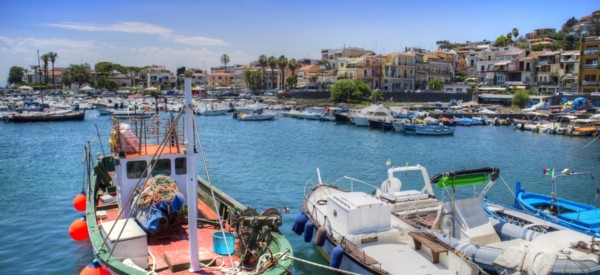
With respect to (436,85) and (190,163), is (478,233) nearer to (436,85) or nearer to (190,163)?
(190,163)

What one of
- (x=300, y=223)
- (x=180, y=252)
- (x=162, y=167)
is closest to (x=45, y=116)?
(x=162, y=167)

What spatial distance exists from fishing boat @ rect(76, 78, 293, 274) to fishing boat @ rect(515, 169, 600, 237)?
1125 cm

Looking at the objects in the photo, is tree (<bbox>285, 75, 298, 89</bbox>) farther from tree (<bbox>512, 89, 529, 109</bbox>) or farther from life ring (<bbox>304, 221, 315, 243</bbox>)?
life ring (<bbox>304, 221, 315, 243</bbox>)

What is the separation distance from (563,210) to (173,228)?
16034mm

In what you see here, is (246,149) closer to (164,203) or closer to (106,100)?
(164,203)

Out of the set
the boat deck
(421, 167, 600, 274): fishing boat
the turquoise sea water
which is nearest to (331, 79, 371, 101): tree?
the turquoise sea water

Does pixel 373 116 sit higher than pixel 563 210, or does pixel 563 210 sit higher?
pixel 373 116

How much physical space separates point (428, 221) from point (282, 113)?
220ft

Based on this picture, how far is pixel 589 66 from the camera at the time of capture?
234 feet

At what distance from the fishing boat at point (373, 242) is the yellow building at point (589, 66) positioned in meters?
70.8

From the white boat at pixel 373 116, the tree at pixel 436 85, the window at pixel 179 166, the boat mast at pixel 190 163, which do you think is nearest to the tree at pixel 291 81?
the tree at pixel 436 85

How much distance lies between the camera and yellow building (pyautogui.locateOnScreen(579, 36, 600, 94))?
70188 mm

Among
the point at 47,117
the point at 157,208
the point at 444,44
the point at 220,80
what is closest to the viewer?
the point at 157,208

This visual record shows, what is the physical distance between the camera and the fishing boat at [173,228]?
30.0 feet
